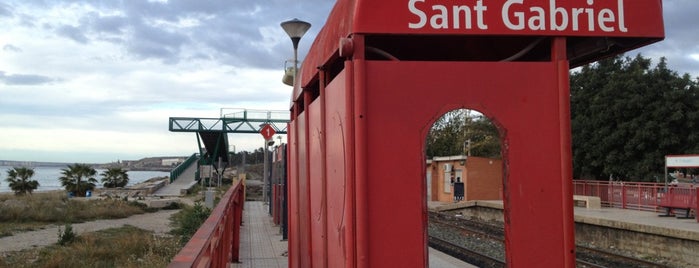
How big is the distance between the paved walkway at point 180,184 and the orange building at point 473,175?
64.9 ft

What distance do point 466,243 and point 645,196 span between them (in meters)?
9.82

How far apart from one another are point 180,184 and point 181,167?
339 inches

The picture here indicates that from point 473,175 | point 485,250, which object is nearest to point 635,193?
point 473,175

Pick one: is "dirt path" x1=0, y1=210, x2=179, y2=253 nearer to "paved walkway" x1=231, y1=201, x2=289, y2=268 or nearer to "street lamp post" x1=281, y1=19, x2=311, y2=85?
"paved walkway" x1=231, y1=201, x2=289, y2=268

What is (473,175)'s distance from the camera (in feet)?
96.1

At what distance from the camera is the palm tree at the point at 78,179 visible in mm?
39312

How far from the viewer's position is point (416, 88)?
3367 mm

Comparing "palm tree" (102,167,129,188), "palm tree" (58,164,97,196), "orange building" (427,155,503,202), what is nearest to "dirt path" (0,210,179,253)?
"orange building" (427,155,503,202)

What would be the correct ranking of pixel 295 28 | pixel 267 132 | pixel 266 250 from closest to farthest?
pixel 266 250, pixel 295 28, pixel 267 132

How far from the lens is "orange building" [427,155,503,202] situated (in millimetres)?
29266

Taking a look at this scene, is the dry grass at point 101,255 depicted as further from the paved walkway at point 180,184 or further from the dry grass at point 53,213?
the paved walkway at point 180,184

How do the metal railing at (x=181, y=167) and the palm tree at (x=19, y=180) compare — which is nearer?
the palm tree at (x=19, y=180)

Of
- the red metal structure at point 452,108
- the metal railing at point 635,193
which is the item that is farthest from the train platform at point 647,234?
the red metal structure at point 452,108

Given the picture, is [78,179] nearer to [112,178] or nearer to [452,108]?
[112,178]
